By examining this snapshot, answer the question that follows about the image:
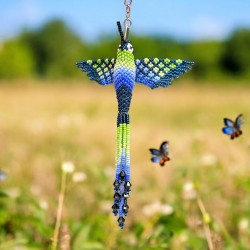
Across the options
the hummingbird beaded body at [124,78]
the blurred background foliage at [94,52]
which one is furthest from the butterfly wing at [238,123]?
the blurred background foliage at [94,52]

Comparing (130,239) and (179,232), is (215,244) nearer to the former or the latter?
(179,232)

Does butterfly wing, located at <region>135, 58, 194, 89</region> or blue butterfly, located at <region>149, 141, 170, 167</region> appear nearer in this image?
butterfly wing, located at <region>135, 58, 194, 89</region>

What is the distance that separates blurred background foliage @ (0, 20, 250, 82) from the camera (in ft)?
172

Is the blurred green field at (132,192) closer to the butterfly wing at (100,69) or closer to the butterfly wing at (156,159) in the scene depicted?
the butterfly wing at (156,159)

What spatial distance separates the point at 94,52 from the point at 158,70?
5649cm

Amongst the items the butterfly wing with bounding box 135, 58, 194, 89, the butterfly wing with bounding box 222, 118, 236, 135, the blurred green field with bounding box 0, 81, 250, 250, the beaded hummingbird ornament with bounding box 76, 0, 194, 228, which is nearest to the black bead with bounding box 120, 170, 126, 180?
the beaded hummingbird ornament with bounding box 76, 0, 194, 228

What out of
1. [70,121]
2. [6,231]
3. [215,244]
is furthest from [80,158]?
[215,244]

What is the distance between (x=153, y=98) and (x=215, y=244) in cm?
1984

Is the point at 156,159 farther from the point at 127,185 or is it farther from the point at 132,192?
the point at 132,192

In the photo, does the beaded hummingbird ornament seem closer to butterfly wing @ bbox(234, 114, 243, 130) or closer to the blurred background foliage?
butterfly wing @ bbox(234, 114, 243, 130)

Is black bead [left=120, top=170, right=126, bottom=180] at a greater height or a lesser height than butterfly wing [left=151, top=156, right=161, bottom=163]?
lesser

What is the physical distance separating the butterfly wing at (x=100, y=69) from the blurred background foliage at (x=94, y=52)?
40.4 meters

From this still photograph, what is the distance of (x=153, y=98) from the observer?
21.7 metres

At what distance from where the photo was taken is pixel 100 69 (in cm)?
129
